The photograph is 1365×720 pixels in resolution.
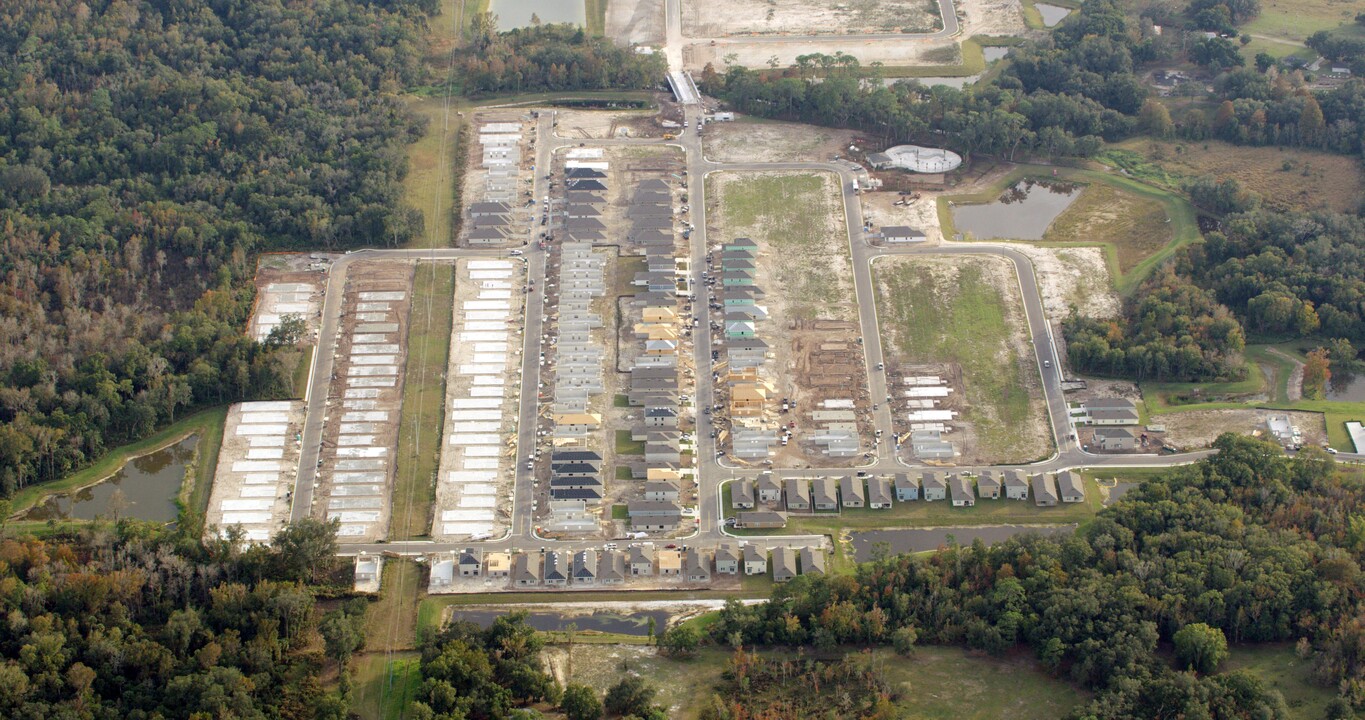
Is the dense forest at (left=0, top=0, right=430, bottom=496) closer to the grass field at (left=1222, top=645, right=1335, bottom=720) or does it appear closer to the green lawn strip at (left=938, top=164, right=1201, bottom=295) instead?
the green lawn strip at (left=938, top=164, right=1201, bottom=295)

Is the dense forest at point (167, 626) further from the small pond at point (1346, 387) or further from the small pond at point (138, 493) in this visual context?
the small pond at point (1346, 387)

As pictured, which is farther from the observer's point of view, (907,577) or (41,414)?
(41,414)

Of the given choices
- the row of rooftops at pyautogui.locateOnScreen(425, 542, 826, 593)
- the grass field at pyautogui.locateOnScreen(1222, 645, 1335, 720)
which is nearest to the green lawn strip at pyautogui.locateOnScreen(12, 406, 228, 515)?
the row of rooftops at pyautogui.locateOnScreen(425, 542, 826, 593)

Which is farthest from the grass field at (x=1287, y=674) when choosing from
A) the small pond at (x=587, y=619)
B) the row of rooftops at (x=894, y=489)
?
the small pond at (x=587, y=619)

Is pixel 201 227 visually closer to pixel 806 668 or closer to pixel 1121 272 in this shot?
pixel 806 668

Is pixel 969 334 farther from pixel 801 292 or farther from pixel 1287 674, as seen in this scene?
pixel 1287 674

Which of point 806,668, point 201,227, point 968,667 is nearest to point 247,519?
point 201,227

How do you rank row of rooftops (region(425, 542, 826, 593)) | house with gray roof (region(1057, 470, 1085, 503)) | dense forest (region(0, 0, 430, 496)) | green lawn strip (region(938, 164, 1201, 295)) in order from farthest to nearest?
green lawn strip (region(938, 164, 1201, 295)) < dense forest (region(0, 0, 430, 496)) < house with gray roof (region(1057, 470, 1085, 503)) < row of rooftops (region(425, 542, 826, 593))
